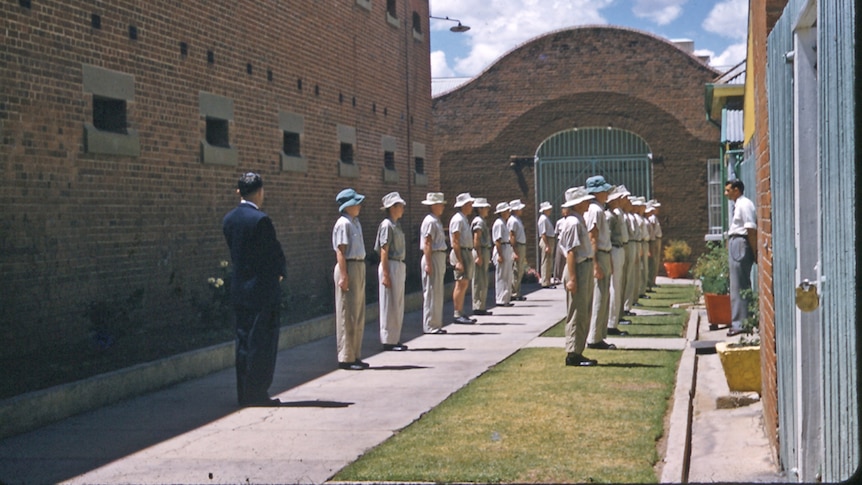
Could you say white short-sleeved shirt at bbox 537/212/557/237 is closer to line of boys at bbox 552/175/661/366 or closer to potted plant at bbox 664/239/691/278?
potted plant at bbox 664/239/691/278

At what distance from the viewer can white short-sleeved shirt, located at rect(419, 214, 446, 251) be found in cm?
1627

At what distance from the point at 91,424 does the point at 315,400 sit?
2.10 metres

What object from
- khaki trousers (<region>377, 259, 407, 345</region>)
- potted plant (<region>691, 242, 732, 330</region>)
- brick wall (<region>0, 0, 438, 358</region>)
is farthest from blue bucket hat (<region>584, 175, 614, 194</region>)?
brick wall (<region>0, 0, 438, 358</region>)

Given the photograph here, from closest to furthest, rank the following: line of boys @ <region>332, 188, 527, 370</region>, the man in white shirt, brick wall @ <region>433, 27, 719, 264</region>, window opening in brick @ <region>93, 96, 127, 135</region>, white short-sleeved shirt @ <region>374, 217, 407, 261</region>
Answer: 1. line of boys @ <region>332, 188, 527, 370</region>
2. window opening in brick @ <region>93, 96, 127, 135</region>
3. the man in white shirt
4. white short-sleeved shirt @ <region>374, 217, 407, 261</region>
5. brick wall @ <region>433, 27, 719, 264</region>

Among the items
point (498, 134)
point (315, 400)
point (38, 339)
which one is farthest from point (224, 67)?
point (498, 134)

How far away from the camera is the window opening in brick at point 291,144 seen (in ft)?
62.0

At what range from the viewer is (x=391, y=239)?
560 inches

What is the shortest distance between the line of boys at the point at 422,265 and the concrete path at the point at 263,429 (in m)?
0.71

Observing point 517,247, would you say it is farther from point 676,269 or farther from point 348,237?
point 348,237

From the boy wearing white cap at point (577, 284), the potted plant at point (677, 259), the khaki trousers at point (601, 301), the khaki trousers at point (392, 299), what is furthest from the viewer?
the potted plant at point (677, 259)

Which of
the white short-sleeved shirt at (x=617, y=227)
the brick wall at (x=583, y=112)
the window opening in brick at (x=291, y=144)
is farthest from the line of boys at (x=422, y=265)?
the brick wall at (x=583, y=112)

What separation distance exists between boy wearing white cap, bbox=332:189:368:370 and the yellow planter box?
4.17 m

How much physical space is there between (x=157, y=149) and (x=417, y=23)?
45.7ft

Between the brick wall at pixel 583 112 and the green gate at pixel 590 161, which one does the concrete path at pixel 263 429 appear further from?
the brick wall at pixel 583 112
